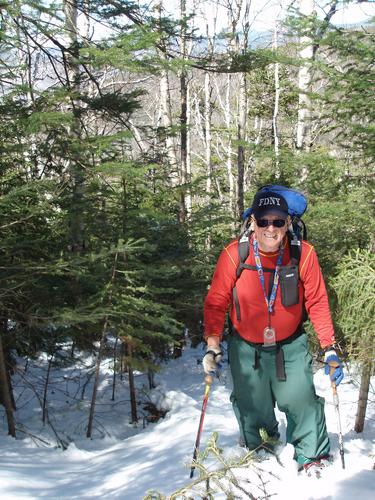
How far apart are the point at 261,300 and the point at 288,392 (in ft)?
2.69

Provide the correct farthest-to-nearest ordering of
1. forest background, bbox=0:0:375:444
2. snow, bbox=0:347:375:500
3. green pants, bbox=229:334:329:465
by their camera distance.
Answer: forest background, bbox=0:0:375:444 → green pants, bbox=229:334:329:465 → snow, bbox=0:347:375:500

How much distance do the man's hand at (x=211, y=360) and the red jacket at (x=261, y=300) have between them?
129 mm

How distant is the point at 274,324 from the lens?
365 centimetres

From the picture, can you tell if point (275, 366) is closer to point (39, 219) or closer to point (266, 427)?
point (266, 427)

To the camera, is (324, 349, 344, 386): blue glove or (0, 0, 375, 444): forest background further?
(0, 0, 375, 444): forest background

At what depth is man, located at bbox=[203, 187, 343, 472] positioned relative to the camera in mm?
3600

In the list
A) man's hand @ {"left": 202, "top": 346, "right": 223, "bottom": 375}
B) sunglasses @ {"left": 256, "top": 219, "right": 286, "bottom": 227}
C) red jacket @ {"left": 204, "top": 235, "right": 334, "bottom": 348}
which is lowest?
man's hand @ {"left": 202, "top": 346, "right": 223, "bottom": 375}

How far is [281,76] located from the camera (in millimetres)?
23031

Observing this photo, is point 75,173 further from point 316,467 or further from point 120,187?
point 316,467

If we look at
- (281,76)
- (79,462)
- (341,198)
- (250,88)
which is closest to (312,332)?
(341,198)

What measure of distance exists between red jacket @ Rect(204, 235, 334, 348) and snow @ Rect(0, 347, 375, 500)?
3.28ft

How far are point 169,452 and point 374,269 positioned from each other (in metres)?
3.58

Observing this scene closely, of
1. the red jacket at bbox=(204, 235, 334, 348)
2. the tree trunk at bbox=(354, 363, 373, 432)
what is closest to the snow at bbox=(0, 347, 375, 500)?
the tree trunk at bbox=(354, 363, 373, 432)

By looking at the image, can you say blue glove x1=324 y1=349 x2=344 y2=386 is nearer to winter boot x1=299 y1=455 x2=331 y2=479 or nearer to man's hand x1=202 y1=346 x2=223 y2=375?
winter boot x1=299 y1=455 x2=331 y2=479
